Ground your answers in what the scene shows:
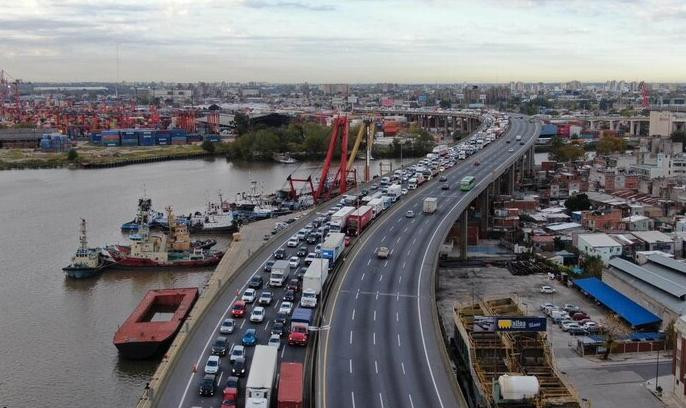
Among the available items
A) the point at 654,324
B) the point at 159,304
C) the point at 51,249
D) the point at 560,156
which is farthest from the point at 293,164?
the point at 654,324

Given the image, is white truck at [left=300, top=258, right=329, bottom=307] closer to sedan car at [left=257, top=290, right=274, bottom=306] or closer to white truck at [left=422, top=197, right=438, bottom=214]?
sedan car at [left=257, top=290, right=274, bottom=306]

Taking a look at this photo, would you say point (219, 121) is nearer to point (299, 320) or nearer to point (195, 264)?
point (195, 264)

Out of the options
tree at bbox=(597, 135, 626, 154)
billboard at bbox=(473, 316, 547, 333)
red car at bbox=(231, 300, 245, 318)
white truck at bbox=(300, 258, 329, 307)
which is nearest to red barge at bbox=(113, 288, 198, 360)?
red car at bbox=(231, 300, 245, 318)

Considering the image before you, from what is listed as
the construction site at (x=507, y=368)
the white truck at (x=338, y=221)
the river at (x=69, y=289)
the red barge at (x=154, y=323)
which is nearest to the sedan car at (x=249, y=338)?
the river at (x=69, y=289)

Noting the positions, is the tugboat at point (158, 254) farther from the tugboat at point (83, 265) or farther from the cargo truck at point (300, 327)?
the cargo truck at point (300, 327)

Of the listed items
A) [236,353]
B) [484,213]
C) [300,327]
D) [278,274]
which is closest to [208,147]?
[484,213]

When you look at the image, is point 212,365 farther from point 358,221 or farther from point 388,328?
point 358,221
